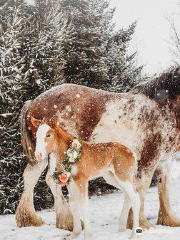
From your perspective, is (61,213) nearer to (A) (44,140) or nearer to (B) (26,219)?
(B) (26,219)

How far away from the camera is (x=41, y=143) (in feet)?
12.8

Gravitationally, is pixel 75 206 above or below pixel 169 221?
above

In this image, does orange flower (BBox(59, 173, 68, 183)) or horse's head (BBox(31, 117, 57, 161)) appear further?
orange flower (BBox(59, 173, 68, 183))

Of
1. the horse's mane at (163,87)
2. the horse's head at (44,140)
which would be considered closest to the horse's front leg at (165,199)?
Result: the horse's mane at (163,87)

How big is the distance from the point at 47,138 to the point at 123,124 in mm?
1805

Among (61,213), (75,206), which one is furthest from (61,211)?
(75,206)

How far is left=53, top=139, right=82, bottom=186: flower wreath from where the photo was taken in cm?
403

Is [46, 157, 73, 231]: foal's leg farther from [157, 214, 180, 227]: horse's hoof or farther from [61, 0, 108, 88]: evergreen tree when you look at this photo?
[61, 0, 108, 88]: evergreen tree

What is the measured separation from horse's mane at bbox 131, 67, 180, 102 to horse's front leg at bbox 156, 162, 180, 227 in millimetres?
1210

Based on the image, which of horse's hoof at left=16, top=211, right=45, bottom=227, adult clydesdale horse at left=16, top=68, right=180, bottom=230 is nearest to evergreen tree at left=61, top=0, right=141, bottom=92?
adult clydesdale horse at left=16, top=68, right=180, bottom=230

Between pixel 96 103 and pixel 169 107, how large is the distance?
1.29 metres

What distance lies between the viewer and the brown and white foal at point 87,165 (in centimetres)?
405

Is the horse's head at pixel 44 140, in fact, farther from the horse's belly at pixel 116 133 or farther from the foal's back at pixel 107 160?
the horse's belly at pixel 116 133

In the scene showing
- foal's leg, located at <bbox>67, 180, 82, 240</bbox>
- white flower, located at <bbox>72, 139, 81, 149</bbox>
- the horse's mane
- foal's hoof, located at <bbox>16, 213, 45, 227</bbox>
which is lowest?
foal's hoof, located at <bbox>16, 213, 45, 227</bbox>
